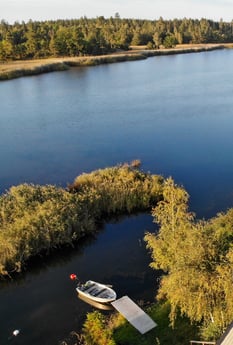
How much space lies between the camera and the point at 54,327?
→ 22.7m

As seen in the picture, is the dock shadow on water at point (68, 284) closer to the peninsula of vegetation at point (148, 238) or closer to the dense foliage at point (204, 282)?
the peninsula of vegetation at point (148, 238)

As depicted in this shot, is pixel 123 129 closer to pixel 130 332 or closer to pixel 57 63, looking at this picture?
pixel 130 332

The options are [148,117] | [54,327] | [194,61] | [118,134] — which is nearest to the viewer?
[54,327]

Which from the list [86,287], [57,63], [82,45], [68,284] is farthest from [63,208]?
[82,45]

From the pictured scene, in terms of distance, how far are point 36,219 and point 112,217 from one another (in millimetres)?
7597

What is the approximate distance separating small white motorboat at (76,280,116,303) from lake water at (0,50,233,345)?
85cm

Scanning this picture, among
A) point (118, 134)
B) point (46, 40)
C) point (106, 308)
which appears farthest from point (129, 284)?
point (46, 40)

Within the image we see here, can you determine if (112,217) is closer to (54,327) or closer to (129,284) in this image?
(129,284)

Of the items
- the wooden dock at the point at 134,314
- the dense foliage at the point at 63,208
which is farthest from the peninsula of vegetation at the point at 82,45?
the wooden dock at the point at 134,314

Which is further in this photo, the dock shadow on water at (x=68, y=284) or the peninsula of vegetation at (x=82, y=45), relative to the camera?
the peninsula of vegetation at (x=82, y=45)

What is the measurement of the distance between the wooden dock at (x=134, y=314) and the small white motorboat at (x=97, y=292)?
2.38 ft

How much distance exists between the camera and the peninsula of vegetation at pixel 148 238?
18.3 metres

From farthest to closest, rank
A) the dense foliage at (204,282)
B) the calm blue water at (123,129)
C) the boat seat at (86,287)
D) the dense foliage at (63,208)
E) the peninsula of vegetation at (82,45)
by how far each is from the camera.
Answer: the peninsula of vegetation at (82,45), the calm blue water at (123,129), the dense foliage at (63,208), the boat seat at (86,287), the dense foliage at (204,282)

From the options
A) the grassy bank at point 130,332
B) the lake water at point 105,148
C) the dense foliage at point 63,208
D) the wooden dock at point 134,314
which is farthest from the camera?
the dense foliage at point 63,208
